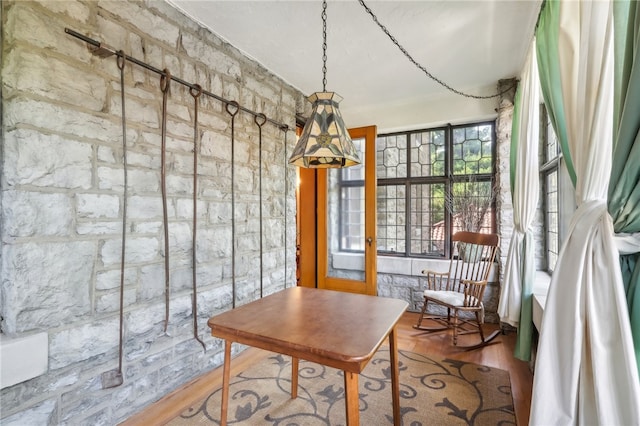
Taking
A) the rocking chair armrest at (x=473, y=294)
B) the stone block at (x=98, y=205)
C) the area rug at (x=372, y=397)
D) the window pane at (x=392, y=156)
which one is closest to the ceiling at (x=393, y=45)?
the window pane at (x=392, y=156)

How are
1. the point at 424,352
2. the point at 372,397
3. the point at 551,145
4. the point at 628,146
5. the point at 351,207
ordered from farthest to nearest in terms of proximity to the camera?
the point at 351,207 < the point at 551,145 < the point at 424,352 < the point at 372,397 < the point at 628,146

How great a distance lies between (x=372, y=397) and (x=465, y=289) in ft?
4.78

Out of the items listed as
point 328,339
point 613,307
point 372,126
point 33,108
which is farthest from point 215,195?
point 613,307

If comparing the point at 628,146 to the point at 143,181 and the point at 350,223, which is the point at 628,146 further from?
the point at 350,223

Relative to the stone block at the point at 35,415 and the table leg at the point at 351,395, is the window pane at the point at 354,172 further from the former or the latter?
the stone block at the point at 35,415

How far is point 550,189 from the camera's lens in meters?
3.29

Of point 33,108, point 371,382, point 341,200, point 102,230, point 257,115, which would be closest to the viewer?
point 33,108

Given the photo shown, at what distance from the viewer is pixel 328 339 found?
1326 mm

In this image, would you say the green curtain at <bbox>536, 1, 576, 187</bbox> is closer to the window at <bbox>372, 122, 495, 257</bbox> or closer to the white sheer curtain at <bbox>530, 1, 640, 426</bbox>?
the white sheer curtain at <bbox>530, 1, 640, 426</bbox>

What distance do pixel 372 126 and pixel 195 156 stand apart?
2.25 metres

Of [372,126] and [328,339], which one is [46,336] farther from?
[372,126]

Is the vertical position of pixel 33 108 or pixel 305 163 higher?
pixel 33 108

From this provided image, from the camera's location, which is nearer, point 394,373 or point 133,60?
point 394,373

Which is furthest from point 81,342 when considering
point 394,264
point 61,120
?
point 394,264
